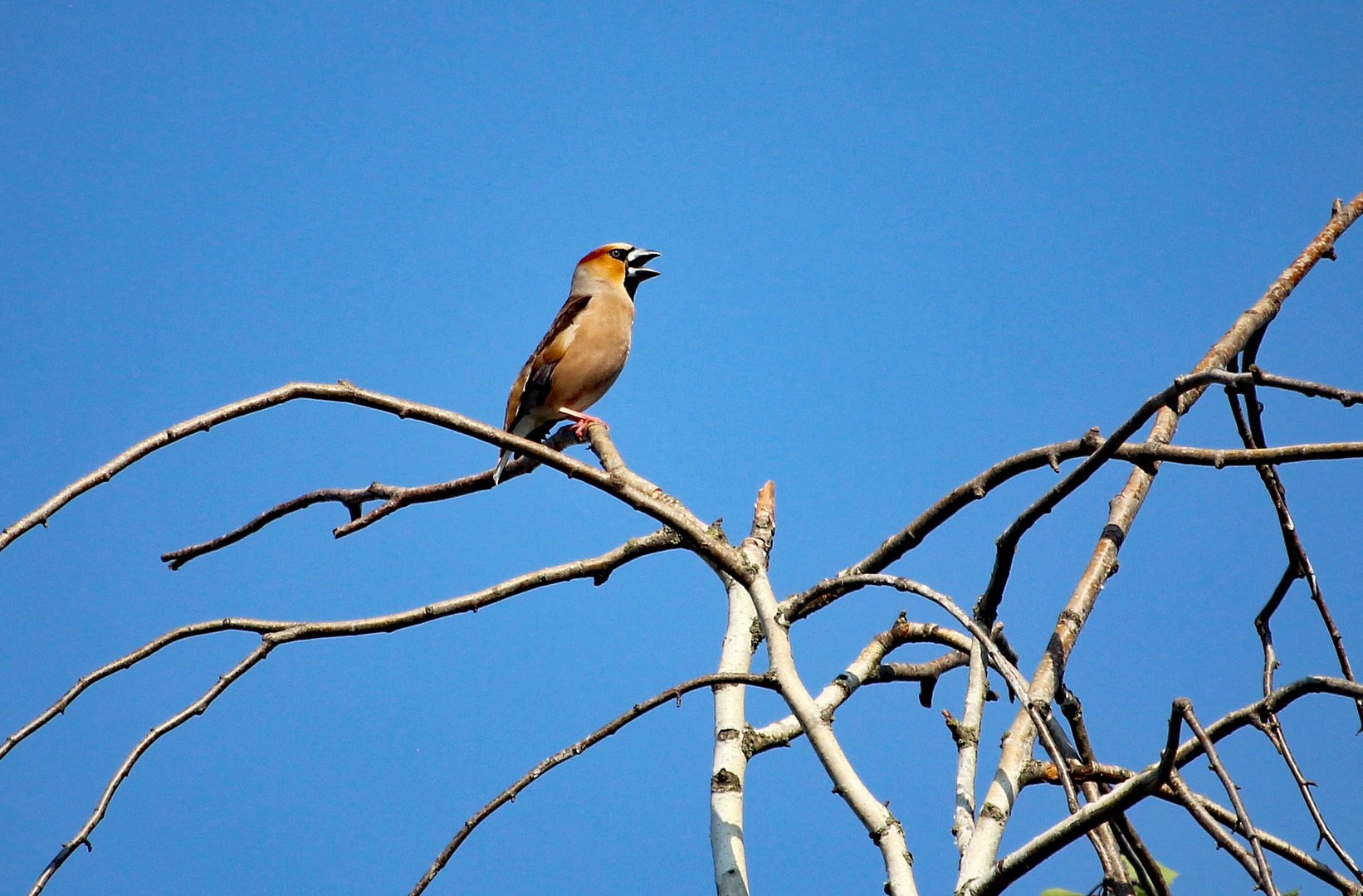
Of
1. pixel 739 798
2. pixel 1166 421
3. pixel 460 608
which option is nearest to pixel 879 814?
pixel 739 798

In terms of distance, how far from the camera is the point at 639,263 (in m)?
8.30

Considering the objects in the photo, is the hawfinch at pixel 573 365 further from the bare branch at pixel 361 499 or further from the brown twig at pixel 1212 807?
the brown twig at pixel 1212 807

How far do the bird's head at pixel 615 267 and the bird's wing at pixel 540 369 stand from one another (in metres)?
0.83

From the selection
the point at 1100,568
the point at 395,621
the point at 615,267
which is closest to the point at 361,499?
the point at 395,621

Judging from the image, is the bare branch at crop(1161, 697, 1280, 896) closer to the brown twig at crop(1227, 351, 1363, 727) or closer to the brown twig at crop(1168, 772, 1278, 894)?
the brown twig at crop(1168, 772, 1278, 894)

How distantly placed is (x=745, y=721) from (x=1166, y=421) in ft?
5.64

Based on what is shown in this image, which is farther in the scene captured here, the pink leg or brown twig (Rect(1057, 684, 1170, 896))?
the pink leg

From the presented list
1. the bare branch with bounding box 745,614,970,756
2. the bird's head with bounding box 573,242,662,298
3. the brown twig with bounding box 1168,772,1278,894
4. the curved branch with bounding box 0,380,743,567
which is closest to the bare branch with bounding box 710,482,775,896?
the bare branch with bounding box 745,614,970,756

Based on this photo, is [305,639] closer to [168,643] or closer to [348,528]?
[168,643]

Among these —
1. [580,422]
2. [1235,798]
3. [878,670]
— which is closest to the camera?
[1235,798]

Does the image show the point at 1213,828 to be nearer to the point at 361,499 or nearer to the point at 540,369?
the point at 361,499

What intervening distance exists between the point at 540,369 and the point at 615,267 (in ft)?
5.14

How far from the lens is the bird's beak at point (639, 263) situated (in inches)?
324

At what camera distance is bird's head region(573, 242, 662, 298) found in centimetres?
812
